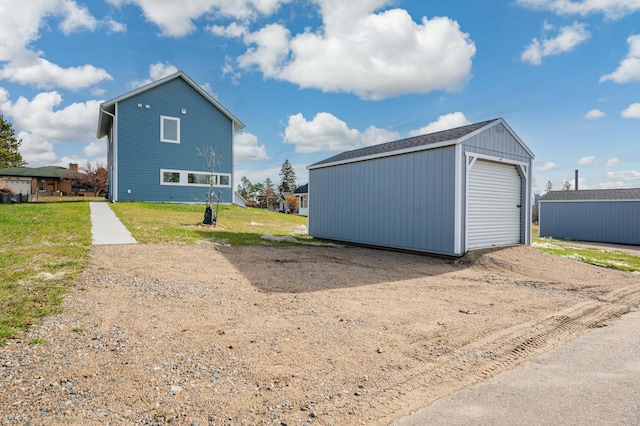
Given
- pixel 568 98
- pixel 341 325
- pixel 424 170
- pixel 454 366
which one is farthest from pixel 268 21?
pixel 454 366

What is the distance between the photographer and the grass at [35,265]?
3.50 metres

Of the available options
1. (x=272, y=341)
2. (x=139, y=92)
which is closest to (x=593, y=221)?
(x=272, y=341)

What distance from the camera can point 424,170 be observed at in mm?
8977

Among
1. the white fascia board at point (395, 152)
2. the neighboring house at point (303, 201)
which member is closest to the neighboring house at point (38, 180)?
the neighboring house at point (303, 201)

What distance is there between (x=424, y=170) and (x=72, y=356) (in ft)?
27.3

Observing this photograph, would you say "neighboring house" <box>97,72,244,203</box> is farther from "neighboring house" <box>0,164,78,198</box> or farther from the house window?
"neighboring house" <box>0,164,78,198</box>

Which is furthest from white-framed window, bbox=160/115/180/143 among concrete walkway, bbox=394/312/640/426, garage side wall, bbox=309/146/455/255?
concrete walkway, bbox=394/312/640/426

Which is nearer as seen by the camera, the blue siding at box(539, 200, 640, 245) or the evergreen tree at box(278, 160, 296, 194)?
the blue siding at box(539, 200, 640, 245)

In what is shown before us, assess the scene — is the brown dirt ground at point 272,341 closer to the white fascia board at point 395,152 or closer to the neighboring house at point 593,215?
the white fascia board at point 395,152

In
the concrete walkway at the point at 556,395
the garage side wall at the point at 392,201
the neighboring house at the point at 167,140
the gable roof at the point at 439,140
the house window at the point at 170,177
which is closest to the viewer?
the concrete walkway at the point at 556,395

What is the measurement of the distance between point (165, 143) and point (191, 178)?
2547 mm

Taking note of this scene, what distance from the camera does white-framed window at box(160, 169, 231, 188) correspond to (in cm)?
1989

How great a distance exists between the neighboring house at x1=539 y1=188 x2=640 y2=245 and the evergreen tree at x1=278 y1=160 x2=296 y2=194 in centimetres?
4013

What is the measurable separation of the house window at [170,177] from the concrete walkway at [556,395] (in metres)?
20.6
